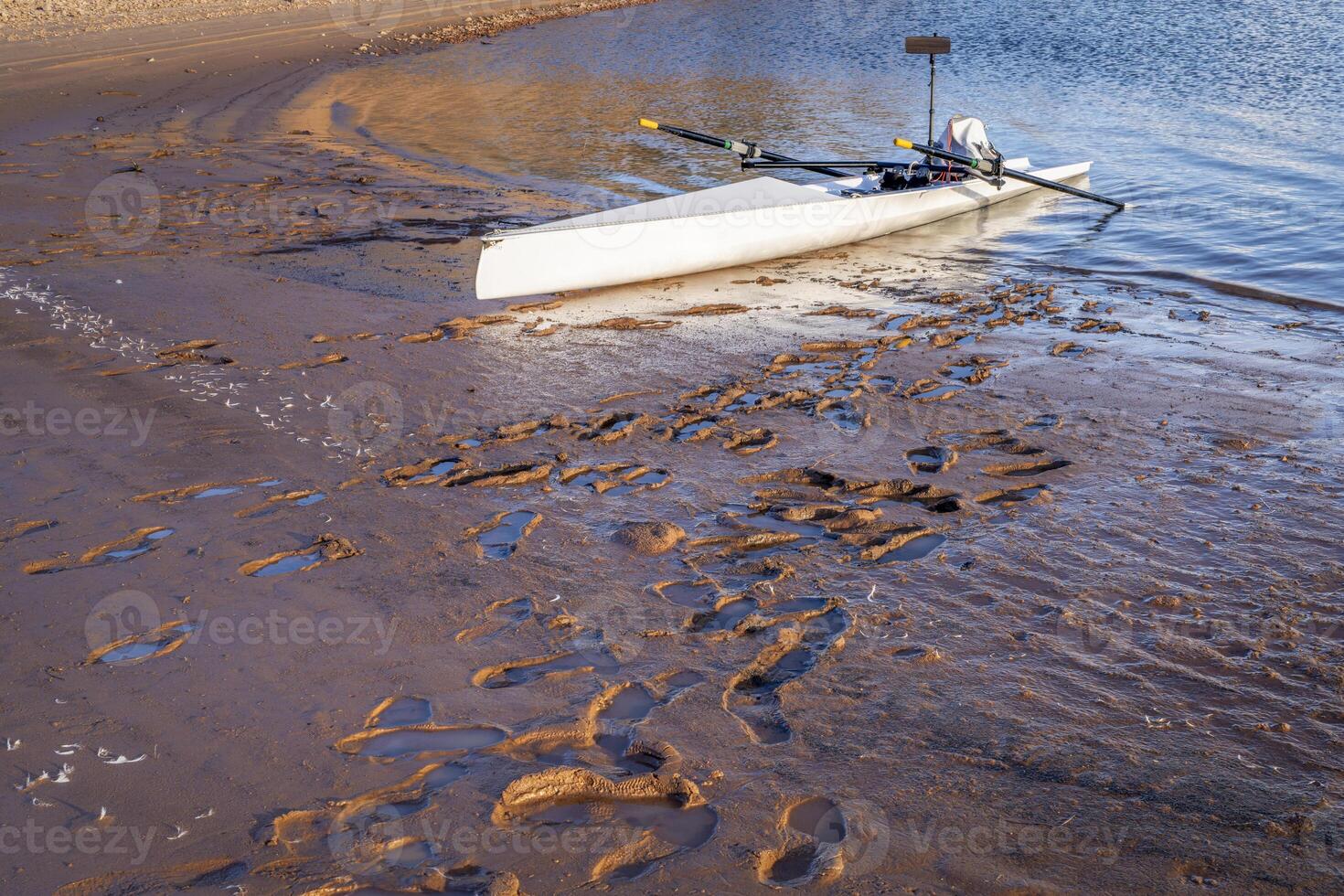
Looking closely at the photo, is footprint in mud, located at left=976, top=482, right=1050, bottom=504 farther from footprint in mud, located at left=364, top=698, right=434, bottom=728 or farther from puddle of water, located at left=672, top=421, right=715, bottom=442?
footprint in mud, located at left=364, top=698, right=434, bottom=728

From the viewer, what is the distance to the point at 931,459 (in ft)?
16.0

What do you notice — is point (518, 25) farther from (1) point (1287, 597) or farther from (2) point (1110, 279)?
(1) point (1287, 597)

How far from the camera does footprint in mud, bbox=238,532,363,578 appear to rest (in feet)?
12.6

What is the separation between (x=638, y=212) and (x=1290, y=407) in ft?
15.7

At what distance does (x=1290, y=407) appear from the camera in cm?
546

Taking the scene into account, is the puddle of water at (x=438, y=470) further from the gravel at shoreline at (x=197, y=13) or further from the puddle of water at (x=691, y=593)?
the gravel at shoreline at (x=197, y=13)

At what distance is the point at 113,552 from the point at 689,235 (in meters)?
5.15

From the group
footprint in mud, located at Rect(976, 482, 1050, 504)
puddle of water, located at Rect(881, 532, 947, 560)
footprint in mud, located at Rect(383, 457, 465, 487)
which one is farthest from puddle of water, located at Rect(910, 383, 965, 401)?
footprint in mud, located at Rect(383, 457, 465, 487)

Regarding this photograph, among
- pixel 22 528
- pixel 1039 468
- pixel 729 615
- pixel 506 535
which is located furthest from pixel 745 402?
pixel 22 528

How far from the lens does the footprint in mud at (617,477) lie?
15.1 feet

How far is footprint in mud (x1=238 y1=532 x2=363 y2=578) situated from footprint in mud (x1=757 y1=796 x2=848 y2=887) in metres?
2.15

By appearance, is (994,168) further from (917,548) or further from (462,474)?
(462,474)

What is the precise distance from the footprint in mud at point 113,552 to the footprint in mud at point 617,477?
1760 mm

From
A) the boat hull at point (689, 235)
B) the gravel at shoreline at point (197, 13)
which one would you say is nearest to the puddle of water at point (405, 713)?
the boat hull at point (689, 235)
